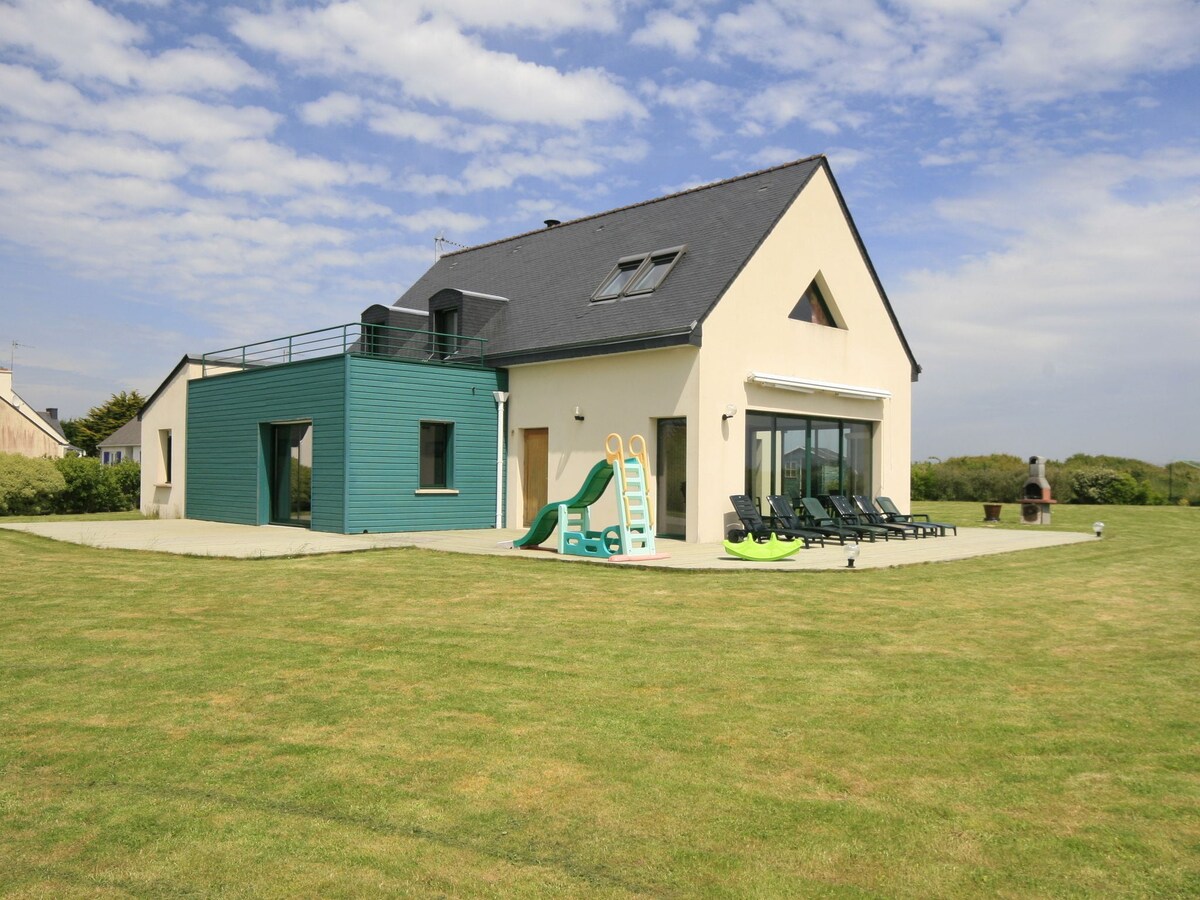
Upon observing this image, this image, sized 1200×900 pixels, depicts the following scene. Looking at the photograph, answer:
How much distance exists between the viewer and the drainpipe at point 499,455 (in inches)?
788

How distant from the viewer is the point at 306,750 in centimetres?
472

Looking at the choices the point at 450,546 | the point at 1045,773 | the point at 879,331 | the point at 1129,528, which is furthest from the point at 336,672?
the point at 1129,528

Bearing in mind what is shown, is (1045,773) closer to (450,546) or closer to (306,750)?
(306,750)

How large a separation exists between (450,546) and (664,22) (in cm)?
868

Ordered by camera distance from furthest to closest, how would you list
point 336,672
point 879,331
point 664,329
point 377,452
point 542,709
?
point 879,331 → point 377,452 → point 664,329 → point 336,672 → point 542,709

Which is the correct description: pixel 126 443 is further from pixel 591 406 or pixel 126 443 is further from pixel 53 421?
pixel 591 406

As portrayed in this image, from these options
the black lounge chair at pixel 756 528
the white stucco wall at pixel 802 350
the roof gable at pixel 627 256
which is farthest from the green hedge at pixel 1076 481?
the black lounge chair at pixel 756 528

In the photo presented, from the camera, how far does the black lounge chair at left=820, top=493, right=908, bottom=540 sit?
59.5 ft

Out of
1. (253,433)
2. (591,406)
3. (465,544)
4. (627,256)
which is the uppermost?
(627,256)

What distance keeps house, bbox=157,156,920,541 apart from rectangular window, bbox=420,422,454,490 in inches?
1.8

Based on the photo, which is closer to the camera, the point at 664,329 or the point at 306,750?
the point at 306,750

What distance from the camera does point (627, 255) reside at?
20.5 metres

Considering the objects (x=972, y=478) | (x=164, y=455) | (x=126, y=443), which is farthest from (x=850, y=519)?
(x=126, y=443)

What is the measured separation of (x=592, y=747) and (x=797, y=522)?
43.5 feet
